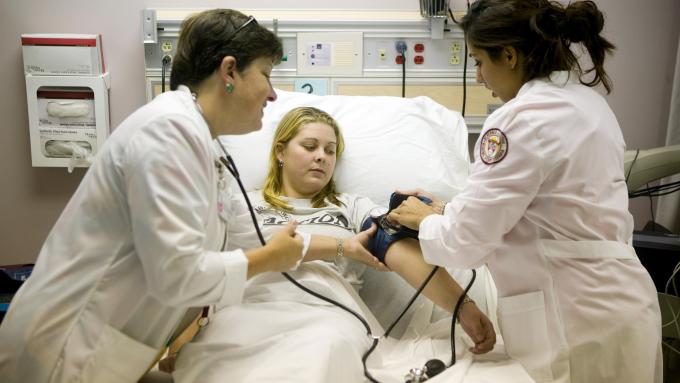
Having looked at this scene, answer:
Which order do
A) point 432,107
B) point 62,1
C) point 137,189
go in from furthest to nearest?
point 62,1, point 432,107, point 137,189

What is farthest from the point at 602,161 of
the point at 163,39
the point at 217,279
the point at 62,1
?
the point at 62,1

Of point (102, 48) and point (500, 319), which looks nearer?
point (500, 319)

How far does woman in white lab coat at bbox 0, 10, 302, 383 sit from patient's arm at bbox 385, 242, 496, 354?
56 cm

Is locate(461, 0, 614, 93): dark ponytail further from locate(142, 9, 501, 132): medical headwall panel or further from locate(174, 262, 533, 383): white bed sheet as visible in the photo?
locate(142, 9, 501, 132): medical headwall panel

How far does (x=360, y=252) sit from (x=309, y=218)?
0.88 ft

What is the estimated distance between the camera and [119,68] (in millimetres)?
2740

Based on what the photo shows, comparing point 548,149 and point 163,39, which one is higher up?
point 163,39

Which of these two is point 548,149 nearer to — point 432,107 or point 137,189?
point 137,189

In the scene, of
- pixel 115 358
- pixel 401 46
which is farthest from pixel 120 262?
pixel 401 46

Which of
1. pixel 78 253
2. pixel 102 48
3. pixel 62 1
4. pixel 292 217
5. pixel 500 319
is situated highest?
pixel 62 1

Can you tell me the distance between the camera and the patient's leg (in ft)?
5.75

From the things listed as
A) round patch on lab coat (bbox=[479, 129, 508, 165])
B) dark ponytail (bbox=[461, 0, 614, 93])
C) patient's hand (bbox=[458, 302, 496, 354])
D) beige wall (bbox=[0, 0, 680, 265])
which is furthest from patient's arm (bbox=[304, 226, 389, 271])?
beige wall (bbox=[0, 0, 680, 265])

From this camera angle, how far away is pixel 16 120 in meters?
2.75

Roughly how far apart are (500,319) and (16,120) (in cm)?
226
